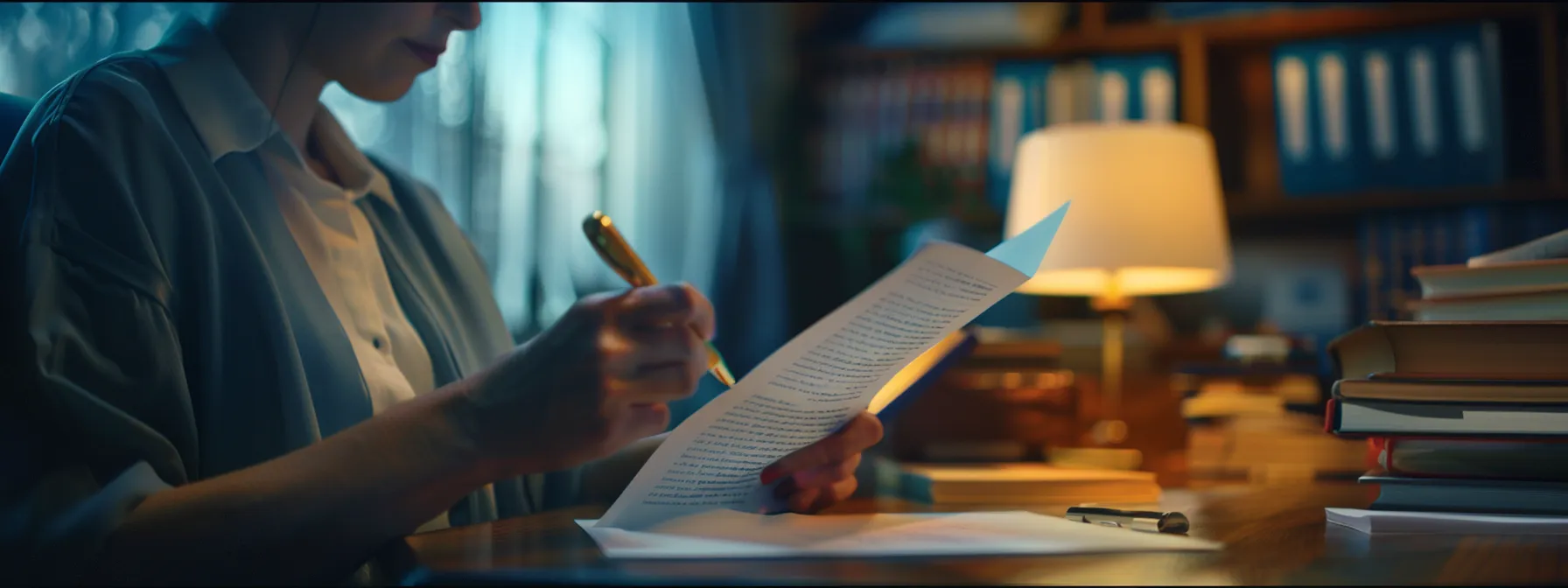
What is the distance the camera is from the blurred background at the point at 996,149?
2.04 metres

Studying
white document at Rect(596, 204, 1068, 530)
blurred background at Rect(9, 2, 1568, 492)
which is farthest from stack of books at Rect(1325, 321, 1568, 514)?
blurred background at Rect(9, 2, 1568, 492)

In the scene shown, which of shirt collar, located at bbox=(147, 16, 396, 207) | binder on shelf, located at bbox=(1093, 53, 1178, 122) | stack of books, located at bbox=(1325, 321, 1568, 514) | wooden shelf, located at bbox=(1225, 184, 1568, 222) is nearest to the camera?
stack of books, located at bbox=(1325, 321, 1568, 514)

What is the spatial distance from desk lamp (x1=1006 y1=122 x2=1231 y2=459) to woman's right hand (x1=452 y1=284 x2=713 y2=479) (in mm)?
1144

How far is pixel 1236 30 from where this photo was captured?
229cm

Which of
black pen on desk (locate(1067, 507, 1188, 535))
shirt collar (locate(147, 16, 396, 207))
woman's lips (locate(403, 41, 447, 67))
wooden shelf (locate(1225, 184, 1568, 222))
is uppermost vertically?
woman's lips (locate(403, 41, 447, 67))

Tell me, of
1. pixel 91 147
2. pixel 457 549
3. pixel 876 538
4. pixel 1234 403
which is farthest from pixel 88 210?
pixel 1234 403

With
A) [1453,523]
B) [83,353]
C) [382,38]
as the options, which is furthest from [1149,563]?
[382,38]

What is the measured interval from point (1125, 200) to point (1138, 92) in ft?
2.35

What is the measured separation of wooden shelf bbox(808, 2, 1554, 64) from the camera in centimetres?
213

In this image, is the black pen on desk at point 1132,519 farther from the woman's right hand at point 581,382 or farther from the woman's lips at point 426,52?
the woman's lips at point 426,52

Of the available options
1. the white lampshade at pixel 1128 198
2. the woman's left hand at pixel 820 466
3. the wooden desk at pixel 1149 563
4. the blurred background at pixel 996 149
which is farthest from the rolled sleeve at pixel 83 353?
the white lampshade at pixel 1128 198

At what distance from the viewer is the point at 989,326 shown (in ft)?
8.46

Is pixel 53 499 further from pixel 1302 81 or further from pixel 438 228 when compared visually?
pixel 1302 81

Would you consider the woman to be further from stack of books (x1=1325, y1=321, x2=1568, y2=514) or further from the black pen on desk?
stack of books (x1=1325, y1=321, x2=1568, y2=514)
